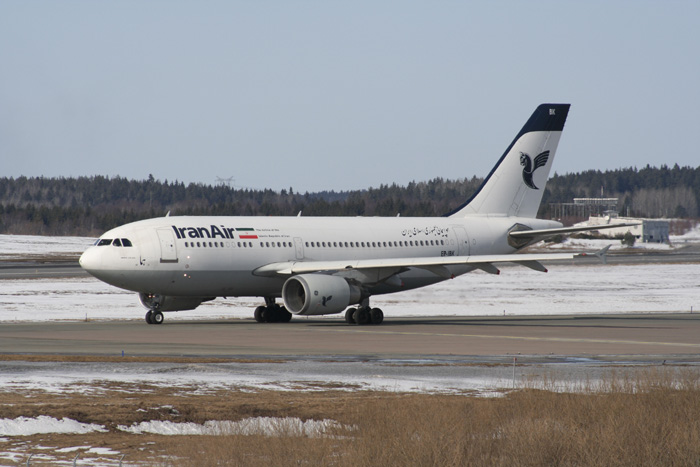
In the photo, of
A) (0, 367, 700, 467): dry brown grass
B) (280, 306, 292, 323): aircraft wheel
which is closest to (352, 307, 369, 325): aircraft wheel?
(280, 306, 292, 323): aircraft wheel

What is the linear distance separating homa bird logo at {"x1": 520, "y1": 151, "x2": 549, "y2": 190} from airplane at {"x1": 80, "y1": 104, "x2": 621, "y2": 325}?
237cm

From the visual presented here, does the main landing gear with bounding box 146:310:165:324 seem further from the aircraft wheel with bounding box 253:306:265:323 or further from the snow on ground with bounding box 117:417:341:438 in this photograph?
the snow on ground with bounding box 117:417:341:438

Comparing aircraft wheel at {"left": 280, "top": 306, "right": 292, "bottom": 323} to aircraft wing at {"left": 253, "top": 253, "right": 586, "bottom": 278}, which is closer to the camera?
aircraft wing at {"left": 253, "top": 253, "right": 586, "bottom": 278}

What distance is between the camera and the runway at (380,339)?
2747 centimetres

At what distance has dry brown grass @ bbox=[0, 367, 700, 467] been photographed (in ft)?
42.9

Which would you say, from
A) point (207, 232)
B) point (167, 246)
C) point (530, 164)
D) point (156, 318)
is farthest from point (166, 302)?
point (530, 164)

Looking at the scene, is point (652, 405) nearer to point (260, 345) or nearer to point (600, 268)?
point (260, 345)

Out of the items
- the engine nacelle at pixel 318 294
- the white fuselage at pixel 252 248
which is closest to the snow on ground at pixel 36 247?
the white fuselage at pixel 252 248

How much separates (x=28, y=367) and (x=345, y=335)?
45.1ft

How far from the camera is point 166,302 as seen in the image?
41438 mm

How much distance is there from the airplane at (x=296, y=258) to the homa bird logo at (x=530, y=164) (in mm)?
2374

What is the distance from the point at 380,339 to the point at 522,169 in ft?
66.8

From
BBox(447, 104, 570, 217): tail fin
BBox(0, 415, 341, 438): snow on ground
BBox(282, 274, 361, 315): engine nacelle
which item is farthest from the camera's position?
BBox(447, 104, 570, 217): tail fin

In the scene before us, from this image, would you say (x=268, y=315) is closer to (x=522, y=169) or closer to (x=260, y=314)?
(x=260, y=314)
